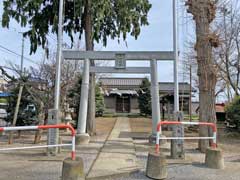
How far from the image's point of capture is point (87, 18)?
13008 millimetres

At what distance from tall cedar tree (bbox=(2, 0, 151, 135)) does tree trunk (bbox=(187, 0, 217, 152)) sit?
4131mm

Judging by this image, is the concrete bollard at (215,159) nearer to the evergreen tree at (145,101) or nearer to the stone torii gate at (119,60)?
the stone torii gate at (119,60)

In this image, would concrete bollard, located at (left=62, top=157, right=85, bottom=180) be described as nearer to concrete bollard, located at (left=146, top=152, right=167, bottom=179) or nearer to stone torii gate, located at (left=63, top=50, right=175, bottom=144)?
concrete bollard, located at (left=146, top=152, right=167, bottom=179)

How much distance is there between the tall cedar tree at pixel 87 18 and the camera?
11.8 m

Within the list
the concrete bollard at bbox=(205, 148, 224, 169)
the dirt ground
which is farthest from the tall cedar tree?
the concrete bollard at bbox=(205, 148, 224, 169)

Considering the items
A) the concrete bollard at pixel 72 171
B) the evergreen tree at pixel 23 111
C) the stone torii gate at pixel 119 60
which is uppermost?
the stone torii gate at pixel 119 60

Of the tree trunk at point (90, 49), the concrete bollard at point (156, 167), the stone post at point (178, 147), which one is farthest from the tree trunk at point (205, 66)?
the tree trunk at point (90, 49)

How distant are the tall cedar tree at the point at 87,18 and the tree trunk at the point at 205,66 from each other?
4.13 m

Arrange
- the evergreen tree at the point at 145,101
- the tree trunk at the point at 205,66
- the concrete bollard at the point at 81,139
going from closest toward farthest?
the tree trunk at the point at 205,66 → the concrete bollard at the point at 81,139 → the evergreen tree at the point at 145,101

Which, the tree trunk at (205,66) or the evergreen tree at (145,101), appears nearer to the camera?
the tree trunk at (205,66)

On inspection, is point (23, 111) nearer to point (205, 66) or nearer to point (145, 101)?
point (205, 66)

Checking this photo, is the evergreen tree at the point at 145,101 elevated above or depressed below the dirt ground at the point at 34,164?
above

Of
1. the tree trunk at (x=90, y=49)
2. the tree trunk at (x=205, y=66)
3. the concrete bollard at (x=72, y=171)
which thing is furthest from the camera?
the tree trunk at (x=90, y=49)

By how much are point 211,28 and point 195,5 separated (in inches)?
43.6
